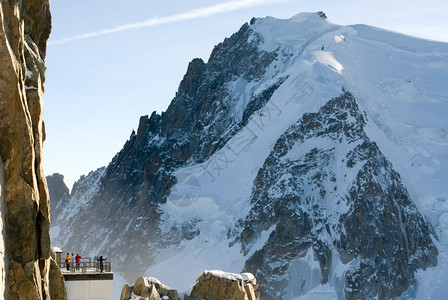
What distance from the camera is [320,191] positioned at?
504ft

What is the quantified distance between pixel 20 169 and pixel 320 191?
13259cm

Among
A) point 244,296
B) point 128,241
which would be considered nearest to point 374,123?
point 128,241

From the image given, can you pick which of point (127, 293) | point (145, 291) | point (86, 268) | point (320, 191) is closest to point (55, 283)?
point (86, 268)

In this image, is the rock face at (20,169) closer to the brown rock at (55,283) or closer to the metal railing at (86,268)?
the brown rock at (55,283)

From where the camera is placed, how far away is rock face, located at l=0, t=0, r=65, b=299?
73.5 ft

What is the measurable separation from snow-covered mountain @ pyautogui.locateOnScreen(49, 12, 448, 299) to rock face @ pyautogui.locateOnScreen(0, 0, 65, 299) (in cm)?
11540

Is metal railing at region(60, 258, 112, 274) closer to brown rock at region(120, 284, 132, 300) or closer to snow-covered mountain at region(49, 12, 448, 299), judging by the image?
brown rock at region(120, 284, 132, 300)

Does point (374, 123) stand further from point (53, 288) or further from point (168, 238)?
point (53, 288)

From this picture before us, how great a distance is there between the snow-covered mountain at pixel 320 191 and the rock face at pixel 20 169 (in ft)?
379

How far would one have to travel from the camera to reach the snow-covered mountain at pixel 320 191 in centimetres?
14438

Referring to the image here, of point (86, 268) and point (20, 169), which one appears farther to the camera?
point (86, 268)

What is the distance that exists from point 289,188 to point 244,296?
109017mm

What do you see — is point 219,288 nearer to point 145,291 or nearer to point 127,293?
point 145,291

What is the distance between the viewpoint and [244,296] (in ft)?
150
